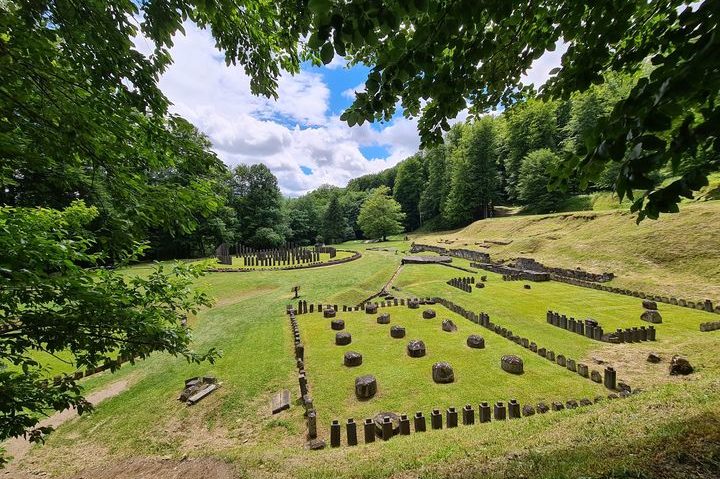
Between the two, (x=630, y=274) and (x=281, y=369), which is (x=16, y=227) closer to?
(x=281, y=369)

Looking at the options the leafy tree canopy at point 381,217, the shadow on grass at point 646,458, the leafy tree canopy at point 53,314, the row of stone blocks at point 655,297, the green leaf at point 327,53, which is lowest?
the row of stone blocks at point 655,297

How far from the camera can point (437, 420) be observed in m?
7.56

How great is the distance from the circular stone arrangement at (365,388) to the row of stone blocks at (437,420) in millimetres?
1237

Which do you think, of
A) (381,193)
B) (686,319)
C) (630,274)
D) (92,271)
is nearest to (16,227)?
(92,271)

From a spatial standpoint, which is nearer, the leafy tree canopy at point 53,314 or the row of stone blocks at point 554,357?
the leafy tree canopy at point 53,314

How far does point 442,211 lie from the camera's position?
57.6 meters

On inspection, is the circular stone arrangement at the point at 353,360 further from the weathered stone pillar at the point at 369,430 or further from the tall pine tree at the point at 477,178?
the tall pine tree at the point at 477,178

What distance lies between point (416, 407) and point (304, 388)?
10.4 ft

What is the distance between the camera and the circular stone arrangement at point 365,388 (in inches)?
354

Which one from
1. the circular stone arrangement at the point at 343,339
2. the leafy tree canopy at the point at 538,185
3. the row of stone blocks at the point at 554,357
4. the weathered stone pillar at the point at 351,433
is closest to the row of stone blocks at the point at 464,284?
the row of stone blocks at the point at 554,357

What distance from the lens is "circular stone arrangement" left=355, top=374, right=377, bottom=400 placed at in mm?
9000

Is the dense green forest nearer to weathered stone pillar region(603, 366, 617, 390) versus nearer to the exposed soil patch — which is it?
weathered stone pillar region(603, 366, 617, 390)

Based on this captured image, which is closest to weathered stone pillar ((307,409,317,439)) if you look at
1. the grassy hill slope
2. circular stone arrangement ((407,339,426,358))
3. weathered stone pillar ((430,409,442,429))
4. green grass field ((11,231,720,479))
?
green grass field ((11,231,720,479))

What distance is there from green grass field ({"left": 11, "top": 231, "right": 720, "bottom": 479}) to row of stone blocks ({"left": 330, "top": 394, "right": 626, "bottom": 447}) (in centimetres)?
41
